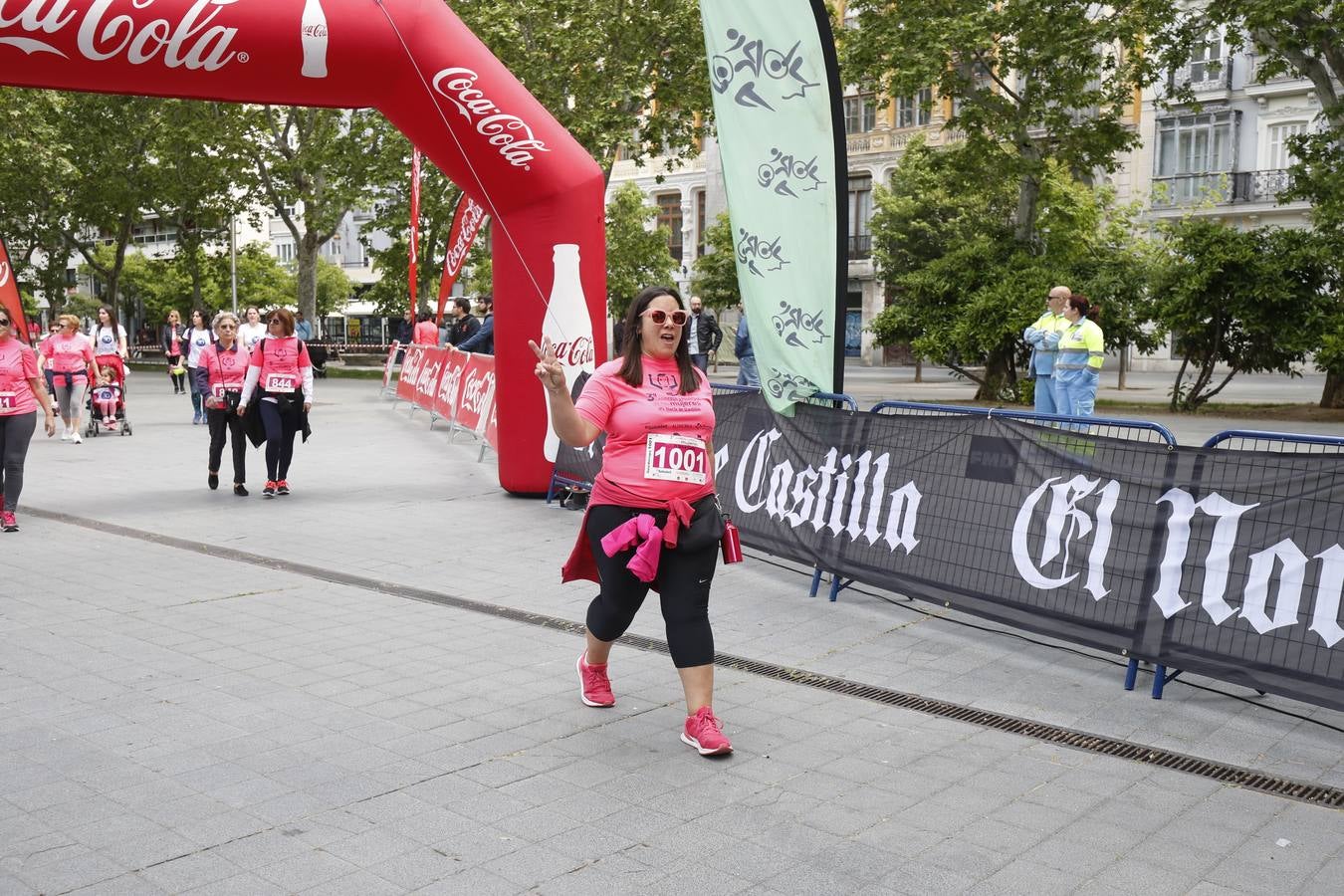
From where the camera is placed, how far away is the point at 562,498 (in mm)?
11117

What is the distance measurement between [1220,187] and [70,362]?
37.4m

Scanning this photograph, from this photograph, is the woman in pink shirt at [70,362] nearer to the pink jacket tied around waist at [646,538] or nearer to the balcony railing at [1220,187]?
the pink jacket tied around waist at [646,538]

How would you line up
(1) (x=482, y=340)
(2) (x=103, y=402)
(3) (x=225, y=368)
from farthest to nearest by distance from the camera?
(2) (x=103, y=402)
(1) (x=482, y=340)
(3) (x=225, y=368)

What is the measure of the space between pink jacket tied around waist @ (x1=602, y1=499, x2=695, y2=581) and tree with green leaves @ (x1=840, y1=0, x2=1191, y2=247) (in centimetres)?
1865

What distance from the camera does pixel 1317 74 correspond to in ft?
67.5

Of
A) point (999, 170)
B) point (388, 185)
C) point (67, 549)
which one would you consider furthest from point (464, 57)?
point (388, 185)

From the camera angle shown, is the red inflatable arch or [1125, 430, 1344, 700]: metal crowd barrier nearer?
[1125, 430, 1344, 700]: metal crowd barrier

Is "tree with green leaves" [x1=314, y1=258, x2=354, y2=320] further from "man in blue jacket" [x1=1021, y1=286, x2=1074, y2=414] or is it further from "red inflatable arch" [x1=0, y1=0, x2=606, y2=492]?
"red inflatable arch" [x1=0, y1=0, x2=606, y2=492]

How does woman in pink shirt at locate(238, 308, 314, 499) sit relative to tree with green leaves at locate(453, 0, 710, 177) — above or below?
below

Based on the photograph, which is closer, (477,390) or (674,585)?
(674,585)

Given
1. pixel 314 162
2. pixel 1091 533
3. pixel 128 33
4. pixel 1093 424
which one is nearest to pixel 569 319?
pixel 128 33

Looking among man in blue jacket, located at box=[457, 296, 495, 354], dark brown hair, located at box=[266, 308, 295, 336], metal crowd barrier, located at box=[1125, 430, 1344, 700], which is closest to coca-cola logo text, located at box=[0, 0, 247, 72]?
dark brown hair, located at box=[266, 308, 295, 336]

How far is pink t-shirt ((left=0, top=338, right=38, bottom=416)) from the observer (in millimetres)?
9672

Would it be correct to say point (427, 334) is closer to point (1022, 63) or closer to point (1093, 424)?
point (1022, 63)
